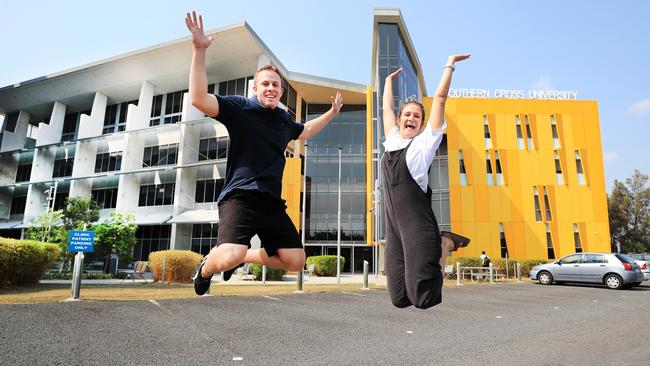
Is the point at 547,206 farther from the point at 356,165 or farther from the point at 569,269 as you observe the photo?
the point at 356,165

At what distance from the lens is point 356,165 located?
3669cm

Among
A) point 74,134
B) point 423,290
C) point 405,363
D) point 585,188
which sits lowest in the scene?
point 405,363

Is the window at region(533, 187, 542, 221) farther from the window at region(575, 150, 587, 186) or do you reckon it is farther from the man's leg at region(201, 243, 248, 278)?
the man's leg at region(201, 243, 248, 278)

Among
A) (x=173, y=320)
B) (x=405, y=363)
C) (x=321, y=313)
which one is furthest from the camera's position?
(x=321, y=313)

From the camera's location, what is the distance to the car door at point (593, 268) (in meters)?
19.4

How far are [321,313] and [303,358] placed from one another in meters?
4.23

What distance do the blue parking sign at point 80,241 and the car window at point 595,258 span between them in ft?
75.8

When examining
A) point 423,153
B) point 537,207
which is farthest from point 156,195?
point 423,153

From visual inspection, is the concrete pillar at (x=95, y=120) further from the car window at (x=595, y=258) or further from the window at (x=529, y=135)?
the car window at (x=595, y=258)

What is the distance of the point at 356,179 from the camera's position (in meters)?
36.4

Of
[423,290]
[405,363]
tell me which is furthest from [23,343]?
[423,290]

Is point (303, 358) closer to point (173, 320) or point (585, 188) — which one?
point (173, 320)

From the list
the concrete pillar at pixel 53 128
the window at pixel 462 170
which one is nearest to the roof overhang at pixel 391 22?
the window at pixel 462 170

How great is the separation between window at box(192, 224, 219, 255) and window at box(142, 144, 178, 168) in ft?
21.5
